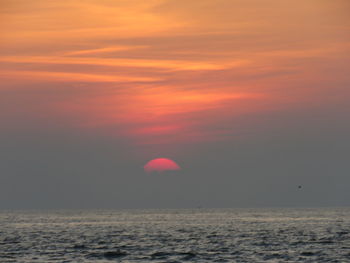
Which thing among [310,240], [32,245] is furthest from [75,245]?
[310,240]

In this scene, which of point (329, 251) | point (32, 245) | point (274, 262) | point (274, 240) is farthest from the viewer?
point (274, 240)

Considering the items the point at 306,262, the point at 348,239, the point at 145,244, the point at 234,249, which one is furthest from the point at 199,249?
the point at 348,239

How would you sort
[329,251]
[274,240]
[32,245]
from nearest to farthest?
[329,251]
[32,245]
[274,240]

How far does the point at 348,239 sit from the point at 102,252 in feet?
113

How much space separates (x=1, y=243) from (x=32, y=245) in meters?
6.80

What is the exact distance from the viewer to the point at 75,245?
93.1 m

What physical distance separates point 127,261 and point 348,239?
1463 inches

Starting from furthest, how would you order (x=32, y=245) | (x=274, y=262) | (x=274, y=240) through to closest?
(x=274, y=240), (x=32, y=245), (x=274, y=262)

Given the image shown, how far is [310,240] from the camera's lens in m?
98.3

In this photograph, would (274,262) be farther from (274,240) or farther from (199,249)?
(274,240)

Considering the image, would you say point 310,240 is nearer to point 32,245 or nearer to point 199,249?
point 199,249

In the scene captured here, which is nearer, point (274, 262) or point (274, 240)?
point (274, 262)

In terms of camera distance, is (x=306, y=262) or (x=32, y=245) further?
(x=32, y=245)

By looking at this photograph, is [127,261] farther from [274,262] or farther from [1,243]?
[1,243]
